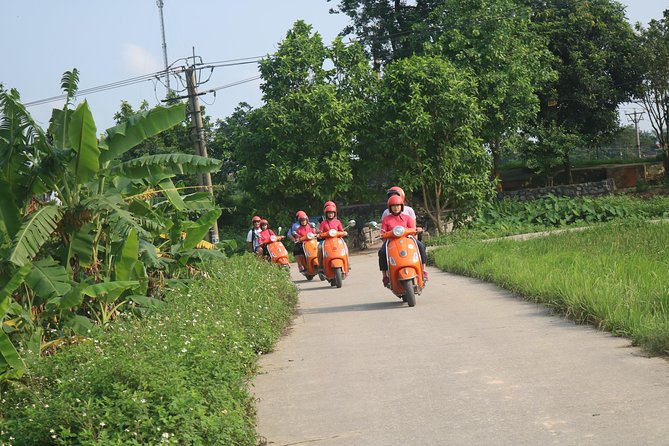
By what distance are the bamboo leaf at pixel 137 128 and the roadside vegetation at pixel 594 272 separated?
5349mm

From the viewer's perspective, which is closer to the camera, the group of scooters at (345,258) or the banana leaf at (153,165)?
the banana leaf at (153,165)

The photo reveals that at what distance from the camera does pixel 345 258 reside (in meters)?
17.9

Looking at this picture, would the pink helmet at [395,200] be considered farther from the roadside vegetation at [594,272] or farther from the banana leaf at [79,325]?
the banana leaf at [79,325]

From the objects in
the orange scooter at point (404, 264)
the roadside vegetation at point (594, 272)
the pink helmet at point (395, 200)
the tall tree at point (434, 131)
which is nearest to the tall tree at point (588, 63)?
the tall tree at point (434, 131)

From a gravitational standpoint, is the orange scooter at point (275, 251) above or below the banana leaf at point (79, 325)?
above

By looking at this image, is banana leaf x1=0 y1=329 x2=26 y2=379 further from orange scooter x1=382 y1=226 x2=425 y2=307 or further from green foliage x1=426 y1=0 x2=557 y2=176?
green foliage x1=426 y1=0 x2=557 y2=176

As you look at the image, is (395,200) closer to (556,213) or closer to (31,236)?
(31,236)

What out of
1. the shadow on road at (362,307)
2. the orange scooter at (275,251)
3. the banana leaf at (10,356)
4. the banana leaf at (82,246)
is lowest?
the shadow on road at (362,307)

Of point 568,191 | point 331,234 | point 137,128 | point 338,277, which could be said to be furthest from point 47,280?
point 568,191

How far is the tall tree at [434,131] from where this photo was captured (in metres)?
30.2

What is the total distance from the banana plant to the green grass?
4.95 metres

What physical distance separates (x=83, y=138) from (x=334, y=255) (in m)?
8.21

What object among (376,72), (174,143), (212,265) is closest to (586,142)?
(376,72)

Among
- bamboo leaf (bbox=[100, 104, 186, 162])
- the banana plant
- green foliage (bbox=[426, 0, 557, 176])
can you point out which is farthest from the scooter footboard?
green foliage (bbox=[426, 0, 557, 176])
